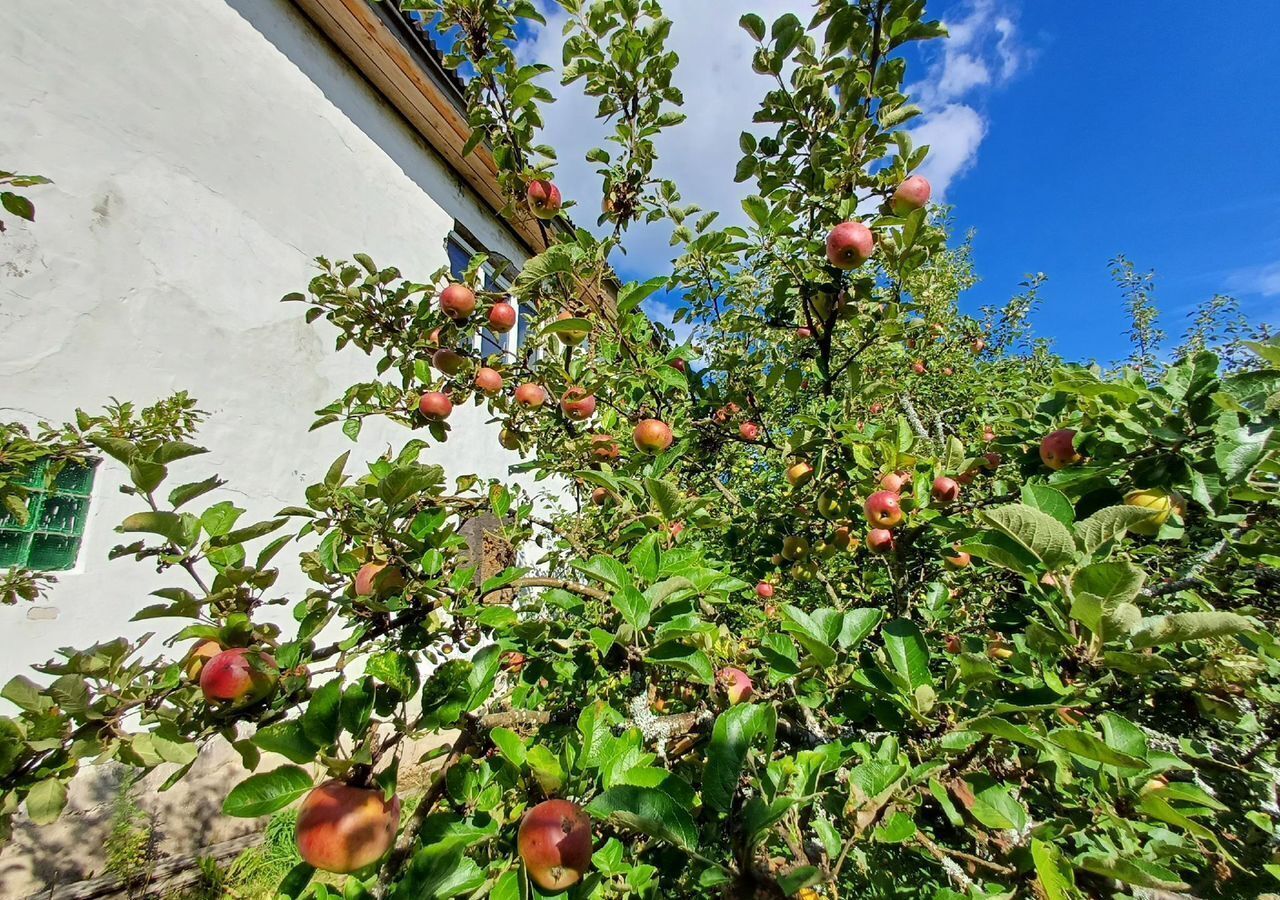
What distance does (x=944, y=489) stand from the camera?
1256 millimetres

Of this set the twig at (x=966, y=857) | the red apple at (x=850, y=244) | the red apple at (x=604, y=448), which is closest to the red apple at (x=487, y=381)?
the red apple at (x=604, y=448)

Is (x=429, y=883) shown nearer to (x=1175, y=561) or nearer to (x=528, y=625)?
(x=528, y=625)

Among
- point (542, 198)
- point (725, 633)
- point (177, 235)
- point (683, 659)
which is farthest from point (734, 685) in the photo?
point (177, 235)

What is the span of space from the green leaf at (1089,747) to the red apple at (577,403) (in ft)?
4.12

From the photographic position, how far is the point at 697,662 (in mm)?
784

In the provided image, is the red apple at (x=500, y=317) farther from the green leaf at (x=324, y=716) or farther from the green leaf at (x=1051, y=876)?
the green leaf at (x=1051, y=876)

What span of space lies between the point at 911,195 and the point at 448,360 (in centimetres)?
130

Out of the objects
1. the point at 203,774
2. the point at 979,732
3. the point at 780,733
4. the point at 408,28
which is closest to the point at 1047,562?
the point at 979,732

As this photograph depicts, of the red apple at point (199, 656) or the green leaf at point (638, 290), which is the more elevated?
the green leaf at point (638, 290)

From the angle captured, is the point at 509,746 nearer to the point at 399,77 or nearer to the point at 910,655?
the point at 910,655

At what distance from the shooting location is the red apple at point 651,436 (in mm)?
1478

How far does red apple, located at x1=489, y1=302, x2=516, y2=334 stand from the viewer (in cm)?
166

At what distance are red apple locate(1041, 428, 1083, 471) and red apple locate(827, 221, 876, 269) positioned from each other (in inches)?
21.9

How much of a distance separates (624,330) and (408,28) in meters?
3.38
